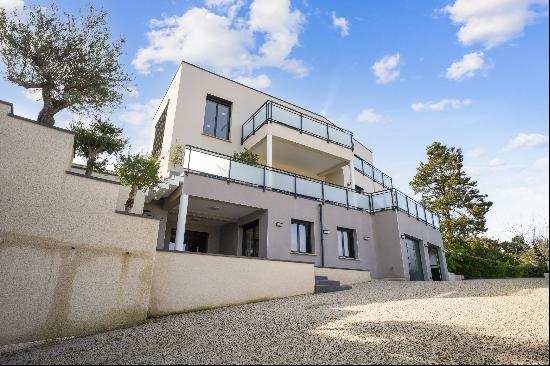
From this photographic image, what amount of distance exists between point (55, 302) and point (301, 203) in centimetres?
1012

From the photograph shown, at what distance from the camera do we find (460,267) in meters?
22.3

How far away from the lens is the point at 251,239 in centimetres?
1465

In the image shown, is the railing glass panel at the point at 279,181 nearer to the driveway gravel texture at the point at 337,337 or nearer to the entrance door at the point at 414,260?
the driveway gravel texture at the point at 337,337

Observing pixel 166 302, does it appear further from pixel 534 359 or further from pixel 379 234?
pixel 379 234

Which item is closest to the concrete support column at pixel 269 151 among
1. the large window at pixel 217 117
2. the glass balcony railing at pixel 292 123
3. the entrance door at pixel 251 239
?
the glass balcony railing at pixel 292 123

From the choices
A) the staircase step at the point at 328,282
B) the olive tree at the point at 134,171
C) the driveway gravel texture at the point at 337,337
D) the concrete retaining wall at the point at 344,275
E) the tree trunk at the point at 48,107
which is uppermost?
the tree trunk at the point at 48,107

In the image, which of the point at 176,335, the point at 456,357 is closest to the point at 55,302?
the point at 176,335

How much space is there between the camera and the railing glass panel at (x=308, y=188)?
14828 mm

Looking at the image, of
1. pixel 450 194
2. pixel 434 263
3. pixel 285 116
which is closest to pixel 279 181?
pixel 285 116

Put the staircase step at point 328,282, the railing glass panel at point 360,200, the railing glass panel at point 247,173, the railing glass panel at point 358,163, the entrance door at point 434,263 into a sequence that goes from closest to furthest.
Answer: the staircase step at point 328,282 → the railing glass panel at point 247,173 → the railing glass panel at point 360,200 → the entrance door at point 434,263 → the railing glass panel at point 358,163

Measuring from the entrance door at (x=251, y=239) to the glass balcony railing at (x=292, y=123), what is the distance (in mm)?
5089

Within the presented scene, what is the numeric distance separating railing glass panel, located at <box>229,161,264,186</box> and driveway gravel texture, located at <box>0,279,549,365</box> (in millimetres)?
6185

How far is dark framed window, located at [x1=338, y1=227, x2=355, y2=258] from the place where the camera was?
15.2 m

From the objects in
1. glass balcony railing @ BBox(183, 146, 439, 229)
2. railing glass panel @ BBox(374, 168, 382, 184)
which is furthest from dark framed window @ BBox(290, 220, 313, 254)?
railing glass panel @ BBox(374, 168, 382, 184)
